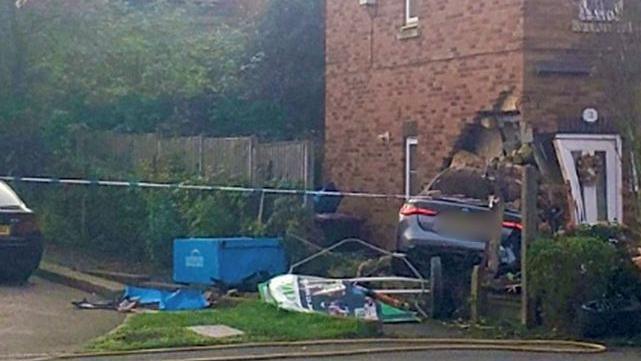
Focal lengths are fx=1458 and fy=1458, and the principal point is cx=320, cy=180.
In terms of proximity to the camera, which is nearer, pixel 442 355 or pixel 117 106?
pixel 442 355

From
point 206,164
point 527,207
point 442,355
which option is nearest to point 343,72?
point 206,164

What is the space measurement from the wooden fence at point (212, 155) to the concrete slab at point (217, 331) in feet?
22.0

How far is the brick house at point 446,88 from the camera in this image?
1862 centimetres

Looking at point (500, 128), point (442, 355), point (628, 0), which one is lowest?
point (442, 355)

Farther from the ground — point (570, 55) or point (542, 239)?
point (570, 55)

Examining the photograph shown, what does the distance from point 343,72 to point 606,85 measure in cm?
759

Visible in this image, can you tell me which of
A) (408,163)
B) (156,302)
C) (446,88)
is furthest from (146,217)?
(156,302)

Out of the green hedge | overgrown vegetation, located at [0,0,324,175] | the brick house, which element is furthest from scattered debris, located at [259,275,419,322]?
overgrown vegetation, located at [0,0,324,175]

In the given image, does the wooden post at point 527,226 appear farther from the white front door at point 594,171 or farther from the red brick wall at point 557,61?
the red brick wall at point 557,61

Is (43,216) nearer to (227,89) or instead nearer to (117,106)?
(117,106)

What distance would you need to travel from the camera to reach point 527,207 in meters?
14.8

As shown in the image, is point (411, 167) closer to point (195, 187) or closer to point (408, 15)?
point (408, 15)

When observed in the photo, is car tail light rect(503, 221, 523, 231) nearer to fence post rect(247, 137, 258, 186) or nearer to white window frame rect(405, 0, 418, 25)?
white window frame rect(405, 0, 418, 25)

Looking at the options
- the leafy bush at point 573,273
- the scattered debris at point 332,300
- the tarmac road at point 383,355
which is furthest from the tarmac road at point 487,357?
the scattered debris at point 332,300
